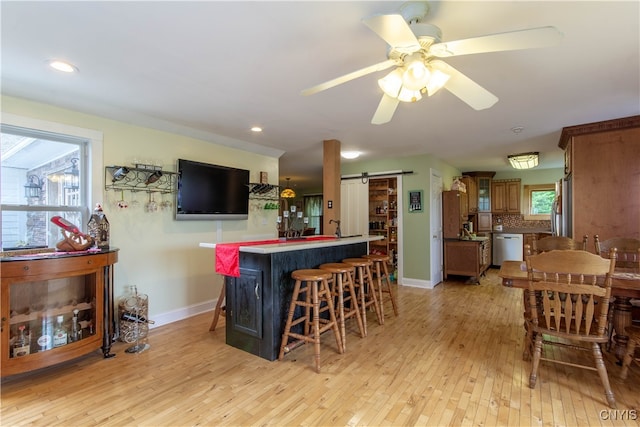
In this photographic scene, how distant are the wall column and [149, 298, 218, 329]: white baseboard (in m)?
1.88

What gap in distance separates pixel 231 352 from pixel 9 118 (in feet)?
9.02

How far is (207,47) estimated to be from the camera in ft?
6.42

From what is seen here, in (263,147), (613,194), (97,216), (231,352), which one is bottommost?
(231,352)

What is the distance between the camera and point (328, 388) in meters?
2.24

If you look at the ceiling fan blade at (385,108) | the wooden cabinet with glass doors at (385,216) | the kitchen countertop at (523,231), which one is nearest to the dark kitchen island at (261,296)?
the ceiling fan blade at (385,108)

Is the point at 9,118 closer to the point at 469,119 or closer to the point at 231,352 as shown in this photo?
the point at 231,352

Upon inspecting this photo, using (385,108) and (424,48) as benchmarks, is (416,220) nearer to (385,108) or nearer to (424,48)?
(385,108)

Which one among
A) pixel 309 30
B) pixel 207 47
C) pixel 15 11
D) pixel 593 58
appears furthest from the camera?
pixel 593 58

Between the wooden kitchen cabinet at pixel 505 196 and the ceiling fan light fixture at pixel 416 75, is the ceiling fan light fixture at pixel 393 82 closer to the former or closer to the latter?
the ceiling fan light fixture at pixel 416 75

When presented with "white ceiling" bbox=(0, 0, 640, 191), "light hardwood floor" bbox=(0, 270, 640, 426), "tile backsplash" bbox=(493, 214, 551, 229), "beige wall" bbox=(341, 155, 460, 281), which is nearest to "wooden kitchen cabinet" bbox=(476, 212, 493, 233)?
"tile backsplash" bbox=(493, 214, 551, 229)

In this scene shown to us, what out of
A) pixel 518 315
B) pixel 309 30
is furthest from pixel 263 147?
pixel 518 315

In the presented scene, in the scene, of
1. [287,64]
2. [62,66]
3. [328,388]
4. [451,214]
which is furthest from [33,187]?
[451,214]

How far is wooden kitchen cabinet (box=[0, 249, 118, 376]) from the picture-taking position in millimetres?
2225

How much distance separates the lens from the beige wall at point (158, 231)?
3.13 m
